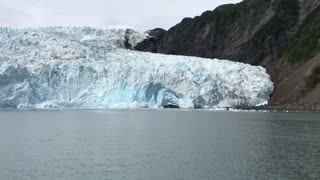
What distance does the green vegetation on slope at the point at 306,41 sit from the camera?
96375mm

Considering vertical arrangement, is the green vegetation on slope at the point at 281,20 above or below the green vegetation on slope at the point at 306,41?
above

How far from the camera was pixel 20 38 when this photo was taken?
82.3m

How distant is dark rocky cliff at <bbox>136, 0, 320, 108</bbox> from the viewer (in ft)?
284

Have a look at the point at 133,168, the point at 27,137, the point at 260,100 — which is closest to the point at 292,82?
the point at 260,100

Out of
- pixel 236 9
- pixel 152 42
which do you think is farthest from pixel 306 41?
pixel 152 42

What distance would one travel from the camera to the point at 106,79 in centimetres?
7931

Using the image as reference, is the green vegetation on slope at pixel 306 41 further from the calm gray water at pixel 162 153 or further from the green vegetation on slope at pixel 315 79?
the calm gray water at pixel 162 153

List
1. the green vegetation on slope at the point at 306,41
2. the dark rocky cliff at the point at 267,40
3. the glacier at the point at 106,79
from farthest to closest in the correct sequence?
the green vegetation on slope at the point at 306,41 < the dark rocky cliff at the point at 267,40 < the glacier at the point at 106,79

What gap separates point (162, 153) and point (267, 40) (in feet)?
259

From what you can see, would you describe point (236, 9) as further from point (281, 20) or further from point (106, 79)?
point (106, 79)

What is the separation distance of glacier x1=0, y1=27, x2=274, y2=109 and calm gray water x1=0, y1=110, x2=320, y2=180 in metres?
29.4

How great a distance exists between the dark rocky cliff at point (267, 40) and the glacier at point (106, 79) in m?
6.68

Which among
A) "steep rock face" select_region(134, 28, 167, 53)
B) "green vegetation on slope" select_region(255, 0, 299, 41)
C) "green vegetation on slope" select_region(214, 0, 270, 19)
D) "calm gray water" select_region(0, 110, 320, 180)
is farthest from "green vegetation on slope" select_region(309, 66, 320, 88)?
"steep rock face" select_region(134, 28, 167, 53)

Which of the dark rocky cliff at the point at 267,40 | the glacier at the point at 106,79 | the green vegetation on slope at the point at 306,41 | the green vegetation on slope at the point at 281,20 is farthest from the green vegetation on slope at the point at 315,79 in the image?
the green vegetation on slope at the point at 281,20
